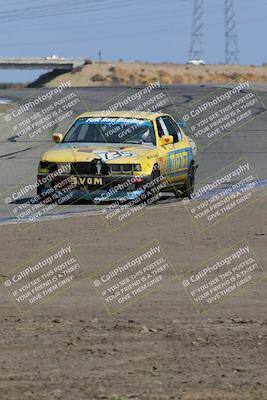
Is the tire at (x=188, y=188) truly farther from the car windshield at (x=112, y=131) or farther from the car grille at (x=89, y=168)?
the car grille at (x=89, y=168)

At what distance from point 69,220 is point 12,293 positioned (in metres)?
4.75

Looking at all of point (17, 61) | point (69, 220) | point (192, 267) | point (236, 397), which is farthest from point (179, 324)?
point (17, 61)

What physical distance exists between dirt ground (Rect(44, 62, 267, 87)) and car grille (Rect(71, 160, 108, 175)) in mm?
75892

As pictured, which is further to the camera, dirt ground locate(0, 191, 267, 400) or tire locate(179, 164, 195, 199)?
tire locate(179, 164, 195, 199)

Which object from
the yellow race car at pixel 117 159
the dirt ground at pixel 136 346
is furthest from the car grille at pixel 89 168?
the dirt ground at pixel 136 346

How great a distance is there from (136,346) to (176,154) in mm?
10706

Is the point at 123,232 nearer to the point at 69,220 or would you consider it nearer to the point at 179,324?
the point at 69,220

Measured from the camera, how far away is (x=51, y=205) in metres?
16.0

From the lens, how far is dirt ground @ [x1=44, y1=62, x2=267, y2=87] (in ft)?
315

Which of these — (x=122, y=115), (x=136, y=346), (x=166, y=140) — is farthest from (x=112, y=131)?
(x=136, y=346)

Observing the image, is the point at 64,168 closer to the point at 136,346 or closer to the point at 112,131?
the point at 112,131

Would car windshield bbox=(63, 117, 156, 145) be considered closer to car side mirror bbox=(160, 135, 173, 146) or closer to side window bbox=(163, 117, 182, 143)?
car side mirror bbox=(160, 135, 173, 146)

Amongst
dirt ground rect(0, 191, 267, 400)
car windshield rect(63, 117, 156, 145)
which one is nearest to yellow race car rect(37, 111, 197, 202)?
car windshield rect(63, 117, 156, 145)

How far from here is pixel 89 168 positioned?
630 inches
